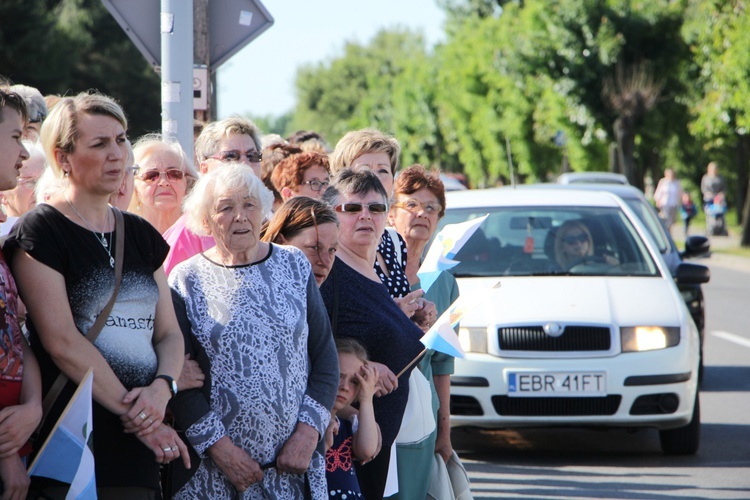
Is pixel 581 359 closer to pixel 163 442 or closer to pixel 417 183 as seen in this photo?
pixel 417 183

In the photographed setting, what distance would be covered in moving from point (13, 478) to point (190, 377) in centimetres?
69

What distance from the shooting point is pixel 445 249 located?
16.5 feet

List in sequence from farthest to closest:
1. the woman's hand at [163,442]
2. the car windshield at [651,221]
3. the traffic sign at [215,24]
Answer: the car windshield at [651,221] → the traffic sign at [215,24] → the woman's hand at [163,442]

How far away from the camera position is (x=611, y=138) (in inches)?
1565

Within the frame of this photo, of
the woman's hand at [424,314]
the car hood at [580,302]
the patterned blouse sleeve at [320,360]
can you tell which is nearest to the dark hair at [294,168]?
the woman's hand at [424,314]

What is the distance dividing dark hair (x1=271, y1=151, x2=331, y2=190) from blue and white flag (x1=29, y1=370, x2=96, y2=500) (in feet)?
9.17

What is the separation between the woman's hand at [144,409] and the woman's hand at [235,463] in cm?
27

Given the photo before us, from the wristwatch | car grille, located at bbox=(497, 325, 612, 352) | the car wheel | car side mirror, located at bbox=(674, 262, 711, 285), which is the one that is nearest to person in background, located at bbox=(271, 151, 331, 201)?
car grille, located at bbox=(497, 325, 612, 352)

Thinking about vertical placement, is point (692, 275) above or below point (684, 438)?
above

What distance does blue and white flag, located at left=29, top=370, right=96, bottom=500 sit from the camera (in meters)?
3.33

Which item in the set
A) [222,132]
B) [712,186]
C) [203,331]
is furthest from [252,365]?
[712,186]

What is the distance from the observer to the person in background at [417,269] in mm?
5262

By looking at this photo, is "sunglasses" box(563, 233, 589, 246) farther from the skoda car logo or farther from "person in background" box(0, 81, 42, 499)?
"person in background" box(0, 81, 42, 499)

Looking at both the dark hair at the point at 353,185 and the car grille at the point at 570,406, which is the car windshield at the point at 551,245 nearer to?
the car grille at the point at 570,406
